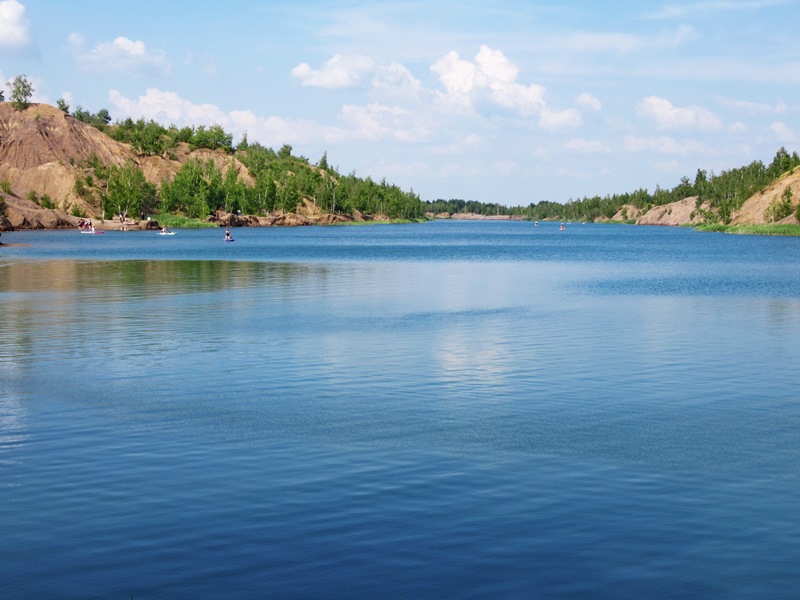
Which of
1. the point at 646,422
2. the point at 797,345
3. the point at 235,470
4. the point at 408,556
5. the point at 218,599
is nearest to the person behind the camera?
the point at 218,599

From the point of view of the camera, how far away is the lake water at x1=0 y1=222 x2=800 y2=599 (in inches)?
516

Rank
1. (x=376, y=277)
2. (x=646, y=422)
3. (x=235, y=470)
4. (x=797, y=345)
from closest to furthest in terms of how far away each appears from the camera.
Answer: (x=235, y=470) < (x=646, y=422) < (x=797, y=345) < (x=376, y=277)

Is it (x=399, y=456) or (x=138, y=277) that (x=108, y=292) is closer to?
(x=138, y=277)

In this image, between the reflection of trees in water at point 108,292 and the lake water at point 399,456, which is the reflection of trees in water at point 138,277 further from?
the lake water at point 399,456

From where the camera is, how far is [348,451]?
774 inches

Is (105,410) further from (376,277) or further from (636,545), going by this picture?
(376,277)

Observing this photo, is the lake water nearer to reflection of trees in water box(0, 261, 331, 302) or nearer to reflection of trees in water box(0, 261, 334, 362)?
reflection of trees in water box(0, 261, 334, 362)

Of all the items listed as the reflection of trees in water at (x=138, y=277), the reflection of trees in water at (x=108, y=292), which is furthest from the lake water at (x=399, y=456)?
the reflection of trees in water at (x=138, y=277)

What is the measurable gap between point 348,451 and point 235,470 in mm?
2693

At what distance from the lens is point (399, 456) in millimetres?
19234

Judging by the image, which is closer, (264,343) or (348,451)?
(348,451)

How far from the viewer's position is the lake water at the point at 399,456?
43.0ft

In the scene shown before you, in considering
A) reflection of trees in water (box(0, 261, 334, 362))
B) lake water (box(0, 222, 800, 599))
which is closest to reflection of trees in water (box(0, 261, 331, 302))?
reflection of trees in water (box(0, 261, 334, 362))

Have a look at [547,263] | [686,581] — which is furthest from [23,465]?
[547,263]
